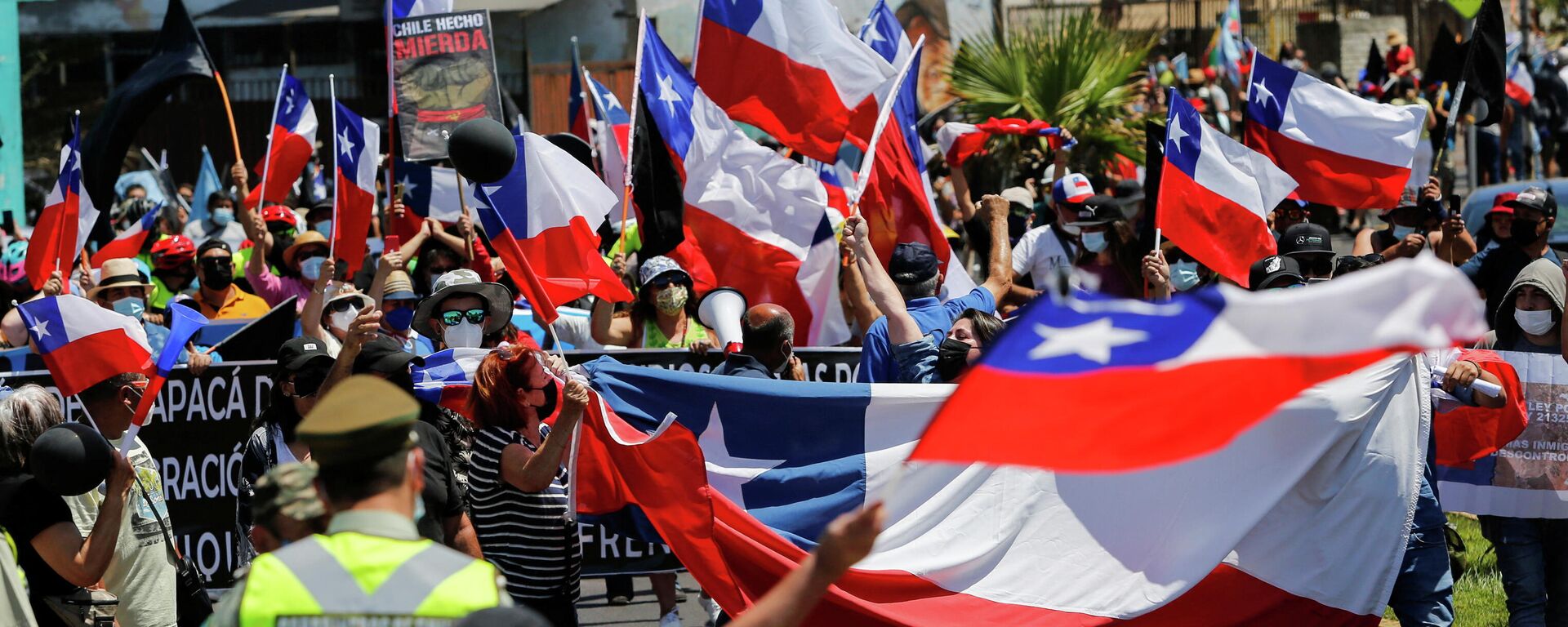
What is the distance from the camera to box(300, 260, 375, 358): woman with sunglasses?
7824mm

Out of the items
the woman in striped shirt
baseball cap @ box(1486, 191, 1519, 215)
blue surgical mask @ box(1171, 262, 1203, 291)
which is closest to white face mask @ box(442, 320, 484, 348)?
the woman in striped shirt

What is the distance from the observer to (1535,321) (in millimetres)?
6691

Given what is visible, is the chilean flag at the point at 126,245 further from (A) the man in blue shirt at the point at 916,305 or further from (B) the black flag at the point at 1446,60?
(B) the black flag at the point at 1446,60

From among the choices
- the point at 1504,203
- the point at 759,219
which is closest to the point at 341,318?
the point at 759,219

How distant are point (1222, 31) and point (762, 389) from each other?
13.0 metres

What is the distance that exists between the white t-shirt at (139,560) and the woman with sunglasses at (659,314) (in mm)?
2992

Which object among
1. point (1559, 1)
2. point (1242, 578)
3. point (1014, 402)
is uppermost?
point (1559, 1)

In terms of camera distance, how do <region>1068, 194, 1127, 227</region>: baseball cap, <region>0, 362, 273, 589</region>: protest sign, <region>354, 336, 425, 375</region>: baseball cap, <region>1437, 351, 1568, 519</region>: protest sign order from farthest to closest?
<region>1068, 194, 1127, 227</region>: baseball cap, <region>0, 362, 273, 589</region>: protest sign, <region>1437, 351, 1568, 519</region>: protest sign, <region>354, 336, 425, 375</region>: baseball cap

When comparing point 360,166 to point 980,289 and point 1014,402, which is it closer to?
point 980,289

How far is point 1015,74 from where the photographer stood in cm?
1670

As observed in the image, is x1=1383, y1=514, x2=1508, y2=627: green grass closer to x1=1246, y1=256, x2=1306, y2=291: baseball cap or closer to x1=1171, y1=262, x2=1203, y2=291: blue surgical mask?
x1=1246, y1=256, x2=1306, y2=291: baseball cap

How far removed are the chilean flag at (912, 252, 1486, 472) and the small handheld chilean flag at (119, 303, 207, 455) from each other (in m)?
3.16

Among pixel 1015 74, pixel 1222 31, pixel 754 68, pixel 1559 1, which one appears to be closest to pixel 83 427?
pixel 754 68

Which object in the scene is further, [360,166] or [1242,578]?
[360,166]
